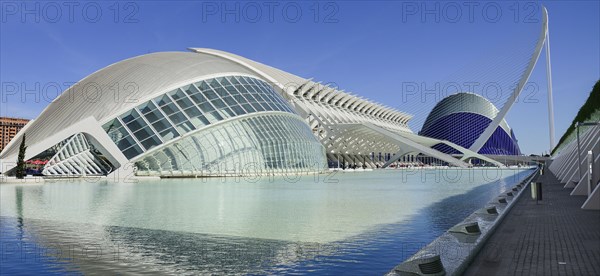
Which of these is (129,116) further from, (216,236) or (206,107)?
(216,236)

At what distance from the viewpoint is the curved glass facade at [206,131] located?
3500 cm

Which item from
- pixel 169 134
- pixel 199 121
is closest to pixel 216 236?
pixel 169 134

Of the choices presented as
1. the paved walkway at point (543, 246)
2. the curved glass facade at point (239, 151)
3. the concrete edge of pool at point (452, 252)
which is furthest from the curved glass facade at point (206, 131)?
the concrete edge of pool at point (452, 252)

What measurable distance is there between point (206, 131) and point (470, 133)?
108 metres

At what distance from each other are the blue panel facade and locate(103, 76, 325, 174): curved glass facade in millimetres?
95853

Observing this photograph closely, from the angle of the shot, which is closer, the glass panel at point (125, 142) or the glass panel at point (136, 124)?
the glass panel at point (125, 142)

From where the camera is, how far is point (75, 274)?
6.36 meters

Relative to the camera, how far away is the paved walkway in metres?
5.73

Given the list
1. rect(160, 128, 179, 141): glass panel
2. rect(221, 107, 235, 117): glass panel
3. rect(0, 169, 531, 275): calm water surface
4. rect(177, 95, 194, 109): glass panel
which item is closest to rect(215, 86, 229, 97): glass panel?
rect(221, 107, 235, 117): glass panel

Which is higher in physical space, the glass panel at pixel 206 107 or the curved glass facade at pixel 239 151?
the glass panel at pixel 206 107

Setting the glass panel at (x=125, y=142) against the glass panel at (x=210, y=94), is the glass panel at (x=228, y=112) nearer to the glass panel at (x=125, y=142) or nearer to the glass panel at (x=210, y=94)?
the glass panel at (x=210, y=94)

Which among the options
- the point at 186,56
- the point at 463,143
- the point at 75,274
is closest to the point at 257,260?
the point at 75,274

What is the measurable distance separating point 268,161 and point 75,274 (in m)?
34.8

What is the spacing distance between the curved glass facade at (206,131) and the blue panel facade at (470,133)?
9585 cm
